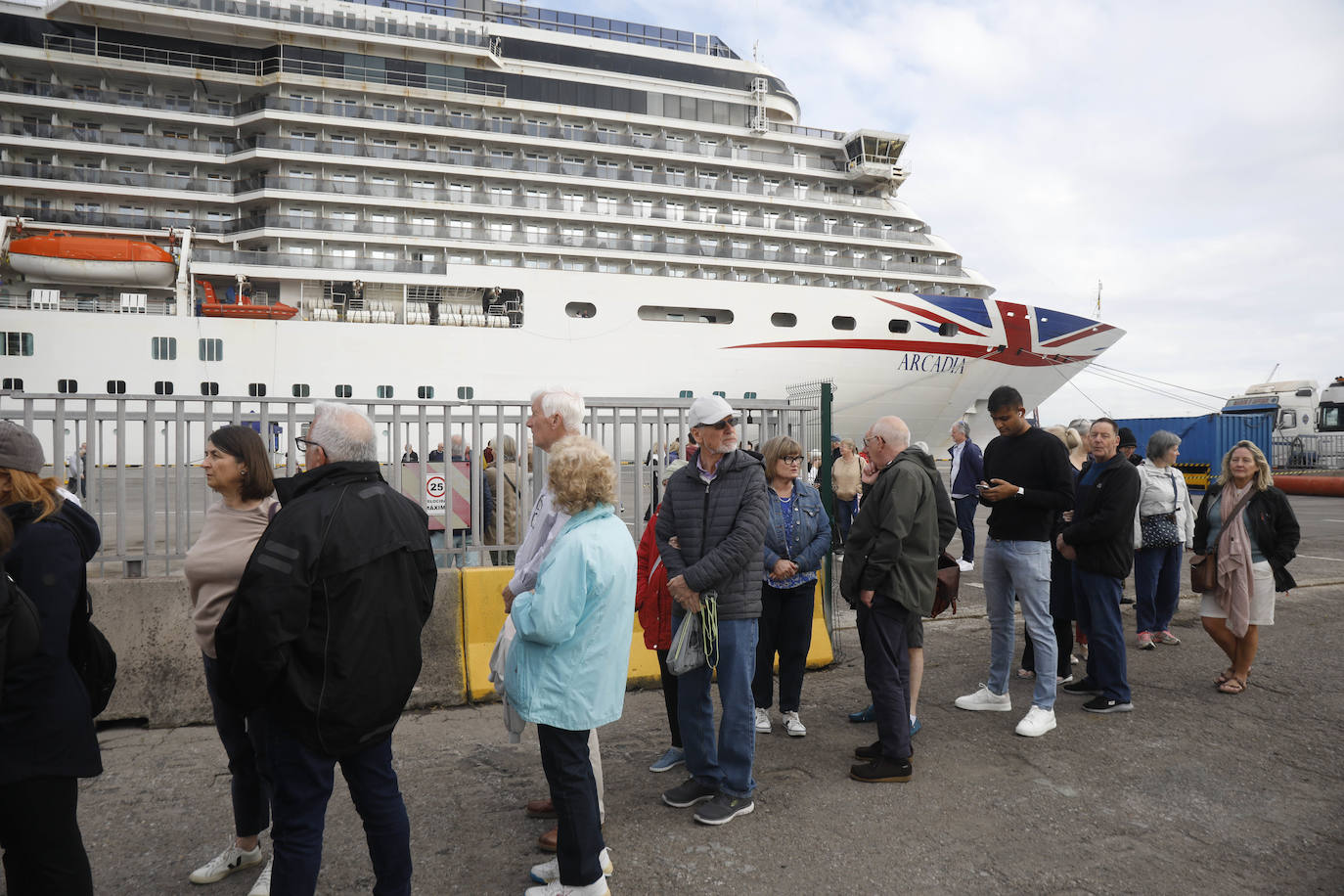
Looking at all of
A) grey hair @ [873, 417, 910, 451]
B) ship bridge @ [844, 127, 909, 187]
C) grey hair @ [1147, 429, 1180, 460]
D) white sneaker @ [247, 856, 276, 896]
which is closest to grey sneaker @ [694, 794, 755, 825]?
white sneaker @ [247, 856, 276, 896]

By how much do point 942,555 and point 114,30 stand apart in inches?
1120

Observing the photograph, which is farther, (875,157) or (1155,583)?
(875,157)

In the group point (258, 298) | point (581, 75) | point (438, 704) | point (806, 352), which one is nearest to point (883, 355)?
point (806, 352)

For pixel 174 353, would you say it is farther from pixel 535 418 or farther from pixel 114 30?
pixel 535 418

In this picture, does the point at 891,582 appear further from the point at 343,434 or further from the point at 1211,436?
the point at 1211,436

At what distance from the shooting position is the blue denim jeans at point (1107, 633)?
13.9 feet

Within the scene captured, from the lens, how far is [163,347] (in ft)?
57.9

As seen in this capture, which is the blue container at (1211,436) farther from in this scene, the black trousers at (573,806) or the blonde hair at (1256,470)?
the black trousers at (573,806)

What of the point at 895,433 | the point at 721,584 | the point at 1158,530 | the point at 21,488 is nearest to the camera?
the point at 21,488

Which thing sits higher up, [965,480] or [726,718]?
[965,480]

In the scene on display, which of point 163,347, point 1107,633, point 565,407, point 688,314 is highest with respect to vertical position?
point 688,314

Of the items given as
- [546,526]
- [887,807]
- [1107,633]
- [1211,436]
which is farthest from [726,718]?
[1211,436]

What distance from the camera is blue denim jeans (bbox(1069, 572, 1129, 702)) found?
4238 millimetres

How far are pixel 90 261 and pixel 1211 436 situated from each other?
88.2ft
